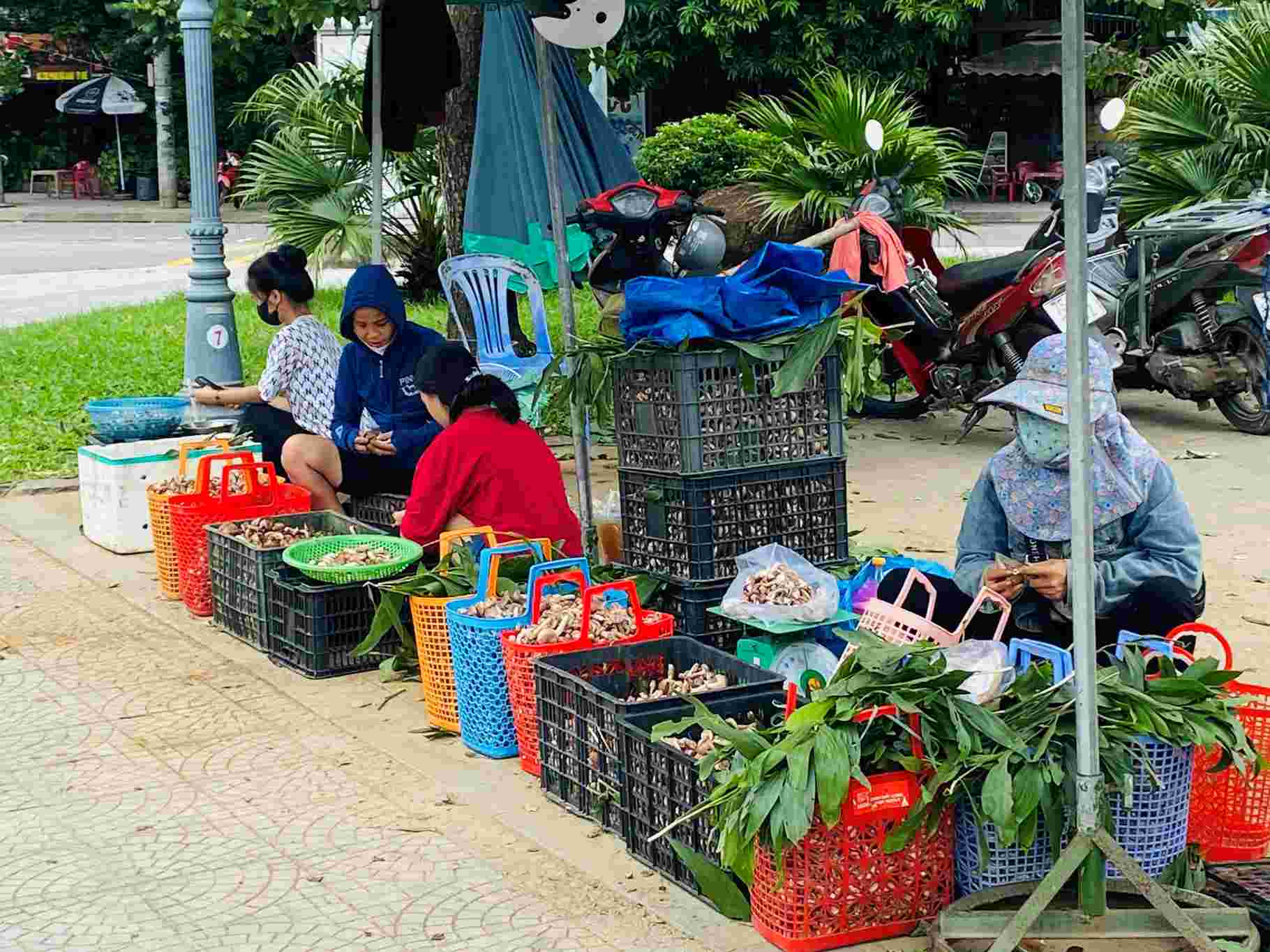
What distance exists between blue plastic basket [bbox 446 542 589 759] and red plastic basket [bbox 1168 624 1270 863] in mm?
1889

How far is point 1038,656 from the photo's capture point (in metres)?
3.99

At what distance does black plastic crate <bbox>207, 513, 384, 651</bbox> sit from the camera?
232 inches

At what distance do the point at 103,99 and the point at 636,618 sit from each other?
1254 inches

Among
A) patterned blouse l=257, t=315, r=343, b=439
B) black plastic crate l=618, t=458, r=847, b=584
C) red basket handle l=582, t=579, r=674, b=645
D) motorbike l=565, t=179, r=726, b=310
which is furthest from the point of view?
patterned blouse l=257, t=315, r=343, b=439

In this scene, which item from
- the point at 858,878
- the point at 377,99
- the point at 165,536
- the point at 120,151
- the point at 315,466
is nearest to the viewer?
the point at 858,878

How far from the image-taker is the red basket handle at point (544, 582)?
4.66 m

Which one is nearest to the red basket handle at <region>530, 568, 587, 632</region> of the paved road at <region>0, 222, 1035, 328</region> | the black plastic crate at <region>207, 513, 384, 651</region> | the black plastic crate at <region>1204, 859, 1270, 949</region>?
the black plastic crate at <region>207, 513, 384, 651</region>

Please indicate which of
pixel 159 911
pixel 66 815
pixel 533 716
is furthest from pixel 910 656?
pixel 66 815

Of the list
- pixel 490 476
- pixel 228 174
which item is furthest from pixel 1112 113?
pixel 228 174

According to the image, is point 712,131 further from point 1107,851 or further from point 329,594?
point 1107,851

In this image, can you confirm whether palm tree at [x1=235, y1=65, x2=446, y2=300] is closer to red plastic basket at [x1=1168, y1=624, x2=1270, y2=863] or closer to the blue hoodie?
the blue hoodie

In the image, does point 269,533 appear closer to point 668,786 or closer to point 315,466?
point 315,466

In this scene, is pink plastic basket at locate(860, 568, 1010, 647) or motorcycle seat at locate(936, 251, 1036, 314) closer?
pink plastic basket at locate(860, 568, 1010, 647)

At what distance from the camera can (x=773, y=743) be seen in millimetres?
3619
